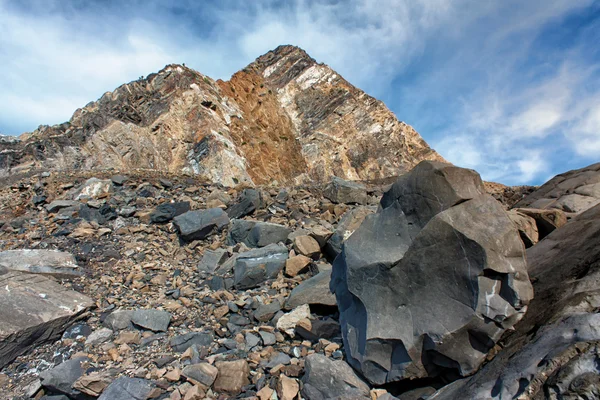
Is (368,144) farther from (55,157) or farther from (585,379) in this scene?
(585,379)

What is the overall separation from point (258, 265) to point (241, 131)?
60.2 feet

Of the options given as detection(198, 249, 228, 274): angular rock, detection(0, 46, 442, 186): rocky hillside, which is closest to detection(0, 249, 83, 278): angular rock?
detection(198, 249, 228, 274): angular rock

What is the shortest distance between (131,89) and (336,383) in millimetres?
22331

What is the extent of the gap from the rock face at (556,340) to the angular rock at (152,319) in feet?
10.4

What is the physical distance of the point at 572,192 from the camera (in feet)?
18.2

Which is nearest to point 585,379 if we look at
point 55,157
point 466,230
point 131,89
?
point 466,230

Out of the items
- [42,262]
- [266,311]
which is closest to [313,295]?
[266,311]

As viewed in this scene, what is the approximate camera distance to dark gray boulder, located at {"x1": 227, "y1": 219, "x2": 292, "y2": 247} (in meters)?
6.24

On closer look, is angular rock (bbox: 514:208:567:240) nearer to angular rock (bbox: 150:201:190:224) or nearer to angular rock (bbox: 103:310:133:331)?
angular rock (bbox: 103:310:133:331)

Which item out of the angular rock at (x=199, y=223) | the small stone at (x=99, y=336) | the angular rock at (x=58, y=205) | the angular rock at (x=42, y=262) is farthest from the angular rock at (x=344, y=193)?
the angular rock at (x=58, y=205)

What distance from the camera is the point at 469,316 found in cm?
268

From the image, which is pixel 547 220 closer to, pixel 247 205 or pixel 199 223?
pixel 247 205

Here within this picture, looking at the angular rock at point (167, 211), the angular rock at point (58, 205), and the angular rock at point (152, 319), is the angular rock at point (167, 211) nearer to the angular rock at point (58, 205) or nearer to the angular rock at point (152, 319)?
the angular rock at point (58, 205)

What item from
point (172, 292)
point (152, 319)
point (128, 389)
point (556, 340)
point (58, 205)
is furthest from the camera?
point (58, 205)
